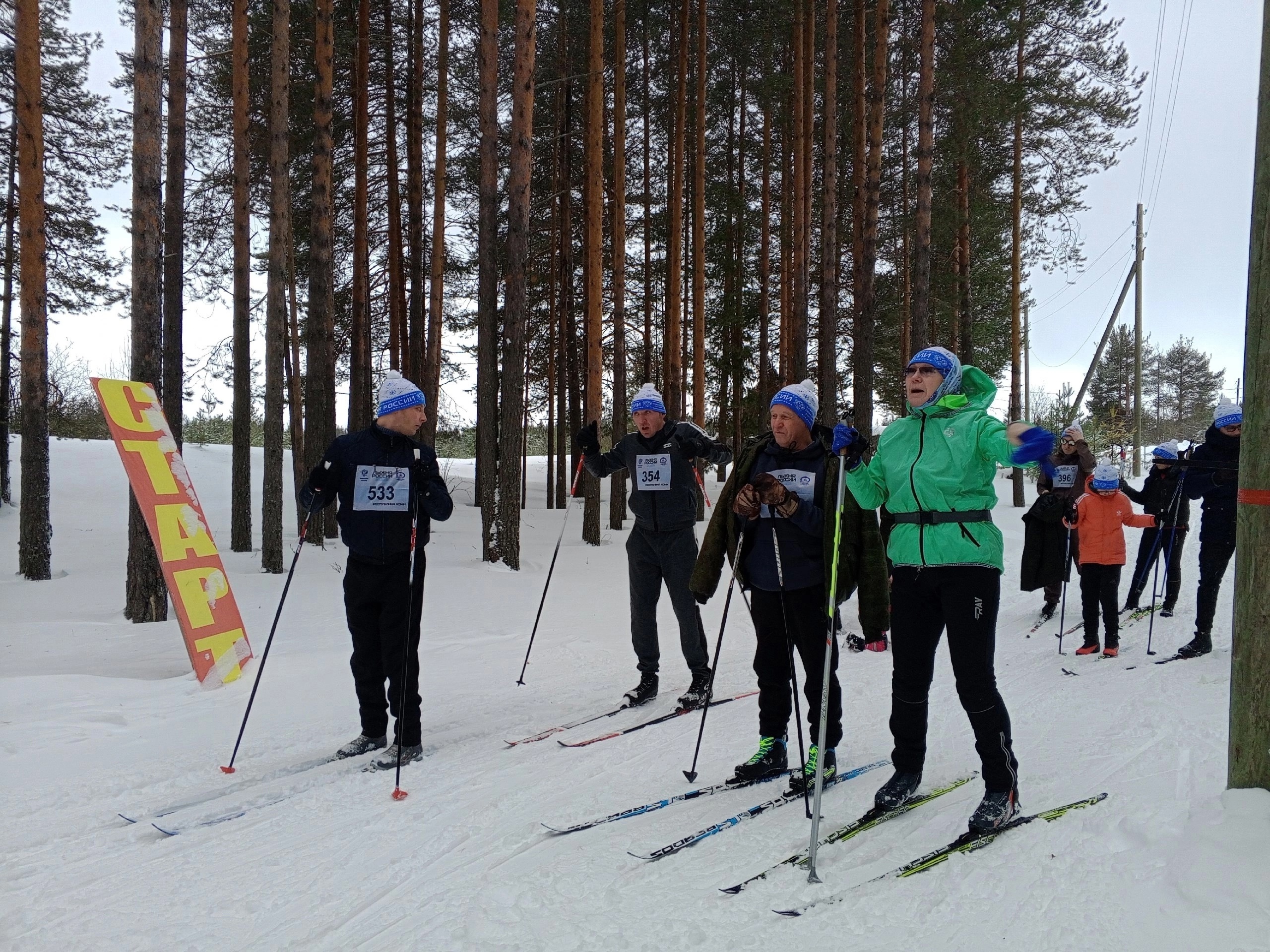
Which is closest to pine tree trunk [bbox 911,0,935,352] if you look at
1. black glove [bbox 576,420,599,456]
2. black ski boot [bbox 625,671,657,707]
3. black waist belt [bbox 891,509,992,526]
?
black glove [bbox 576,420,599,456]

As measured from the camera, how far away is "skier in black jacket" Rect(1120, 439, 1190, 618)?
8.01 meters

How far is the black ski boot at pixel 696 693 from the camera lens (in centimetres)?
556

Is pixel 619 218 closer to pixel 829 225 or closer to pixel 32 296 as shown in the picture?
pixel 829 225

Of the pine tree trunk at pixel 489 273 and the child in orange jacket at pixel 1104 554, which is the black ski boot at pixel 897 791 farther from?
the pine tree trunk at pixel 489 273

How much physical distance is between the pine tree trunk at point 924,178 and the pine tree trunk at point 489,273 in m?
6.52

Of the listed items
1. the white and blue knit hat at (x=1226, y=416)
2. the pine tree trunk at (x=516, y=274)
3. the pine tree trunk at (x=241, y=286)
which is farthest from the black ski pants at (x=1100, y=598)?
the pine tree trunk at (x=241, y=286)

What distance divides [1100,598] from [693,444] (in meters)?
4.48

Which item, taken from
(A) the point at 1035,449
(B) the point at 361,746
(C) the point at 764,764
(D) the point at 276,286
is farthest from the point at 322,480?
(D) the point at 276,286

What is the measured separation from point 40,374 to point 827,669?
37.5 ft

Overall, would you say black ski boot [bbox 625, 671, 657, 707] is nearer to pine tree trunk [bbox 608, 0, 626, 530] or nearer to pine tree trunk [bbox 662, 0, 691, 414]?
pine tree trunk [bbox 608, 0, 626, 530]

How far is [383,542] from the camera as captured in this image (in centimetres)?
471

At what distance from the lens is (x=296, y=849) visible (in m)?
3.43

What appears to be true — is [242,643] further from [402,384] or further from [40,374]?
[40,374]

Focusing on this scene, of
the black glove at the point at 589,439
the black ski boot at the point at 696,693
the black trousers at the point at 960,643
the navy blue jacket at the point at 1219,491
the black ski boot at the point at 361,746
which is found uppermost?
the black glove at the point at 589,439
